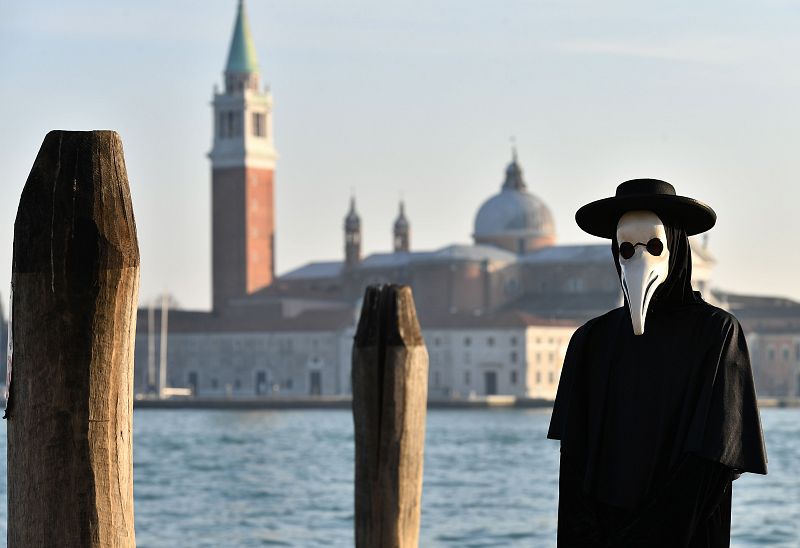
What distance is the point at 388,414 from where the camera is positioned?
5.36m

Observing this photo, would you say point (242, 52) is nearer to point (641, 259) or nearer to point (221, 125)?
point (221, 125)

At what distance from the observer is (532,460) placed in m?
32.2

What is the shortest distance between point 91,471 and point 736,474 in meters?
0.88

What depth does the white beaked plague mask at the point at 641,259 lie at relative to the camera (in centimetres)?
263

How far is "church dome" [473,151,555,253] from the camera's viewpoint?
244ft

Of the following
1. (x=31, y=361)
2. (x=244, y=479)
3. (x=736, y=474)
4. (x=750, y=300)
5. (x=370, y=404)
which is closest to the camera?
(x=736, y=474)

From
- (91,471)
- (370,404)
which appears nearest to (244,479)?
(370,404)

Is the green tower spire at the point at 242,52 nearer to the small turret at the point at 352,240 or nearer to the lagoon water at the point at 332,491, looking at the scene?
the small turret at the point at 352,240

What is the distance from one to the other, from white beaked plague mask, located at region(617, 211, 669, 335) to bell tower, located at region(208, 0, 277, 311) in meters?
67.7

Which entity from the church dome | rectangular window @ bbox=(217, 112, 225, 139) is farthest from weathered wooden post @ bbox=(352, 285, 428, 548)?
the church dome

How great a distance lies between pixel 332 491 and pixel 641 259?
20250 mm

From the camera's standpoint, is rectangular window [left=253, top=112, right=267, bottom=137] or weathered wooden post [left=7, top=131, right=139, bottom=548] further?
rectangular window [left=253, top=112, right=267, bottom=137]

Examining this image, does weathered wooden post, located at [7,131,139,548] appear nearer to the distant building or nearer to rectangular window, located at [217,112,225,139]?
the distant building

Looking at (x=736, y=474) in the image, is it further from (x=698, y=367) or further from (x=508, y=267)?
(x=508, y=267)
